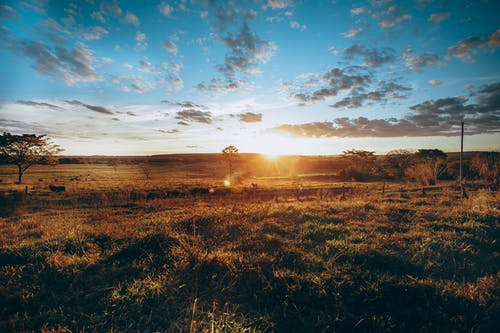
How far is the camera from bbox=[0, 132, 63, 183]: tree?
37.8m

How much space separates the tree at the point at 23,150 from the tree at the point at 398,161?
244 feet

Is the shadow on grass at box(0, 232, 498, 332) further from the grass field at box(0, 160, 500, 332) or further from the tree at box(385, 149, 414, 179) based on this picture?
the tree at box(385, 149, 414, 179)

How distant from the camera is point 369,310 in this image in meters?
3.29

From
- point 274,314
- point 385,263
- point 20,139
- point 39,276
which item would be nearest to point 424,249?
point 385,263

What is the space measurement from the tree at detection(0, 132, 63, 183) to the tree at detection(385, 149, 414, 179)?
74.4 metres

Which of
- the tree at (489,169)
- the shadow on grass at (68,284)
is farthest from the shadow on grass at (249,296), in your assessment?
the tree at (489,169)

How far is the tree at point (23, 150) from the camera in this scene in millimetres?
37750

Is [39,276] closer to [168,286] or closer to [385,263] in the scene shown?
[168,286]

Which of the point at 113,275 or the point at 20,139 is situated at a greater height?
the point at 20,139

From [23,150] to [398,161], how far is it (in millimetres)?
83139

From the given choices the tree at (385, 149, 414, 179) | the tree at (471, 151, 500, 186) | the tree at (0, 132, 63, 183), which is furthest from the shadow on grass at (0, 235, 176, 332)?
the tree at (385, 149, 414, 179)

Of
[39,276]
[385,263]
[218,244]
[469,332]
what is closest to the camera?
[469,332]

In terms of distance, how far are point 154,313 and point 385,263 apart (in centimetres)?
436

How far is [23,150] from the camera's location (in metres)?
39.1
